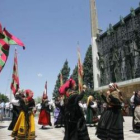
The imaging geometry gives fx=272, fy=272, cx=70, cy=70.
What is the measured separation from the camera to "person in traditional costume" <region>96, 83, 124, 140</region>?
22.0 feet

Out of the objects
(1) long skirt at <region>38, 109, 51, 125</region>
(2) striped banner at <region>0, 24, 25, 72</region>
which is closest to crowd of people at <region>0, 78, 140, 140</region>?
(2) striped banner at <region>0, 24, 25, 72</region>

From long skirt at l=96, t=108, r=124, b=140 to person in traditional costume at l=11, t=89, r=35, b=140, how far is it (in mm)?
2001

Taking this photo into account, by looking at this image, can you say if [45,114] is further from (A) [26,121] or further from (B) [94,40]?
(B) [94,40]

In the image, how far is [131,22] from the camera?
25.9 meters

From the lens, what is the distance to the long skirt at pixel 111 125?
6.69 m

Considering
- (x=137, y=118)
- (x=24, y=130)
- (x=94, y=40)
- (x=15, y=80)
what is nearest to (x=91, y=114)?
(x=137, y=118)

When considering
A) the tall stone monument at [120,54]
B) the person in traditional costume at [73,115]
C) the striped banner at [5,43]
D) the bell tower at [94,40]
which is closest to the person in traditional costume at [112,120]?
the person in traditional costume at [73,115]

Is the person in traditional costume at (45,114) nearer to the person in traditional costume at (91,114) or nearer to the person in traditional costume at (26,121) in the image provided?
Result: the person in traditional costume at (91,114)

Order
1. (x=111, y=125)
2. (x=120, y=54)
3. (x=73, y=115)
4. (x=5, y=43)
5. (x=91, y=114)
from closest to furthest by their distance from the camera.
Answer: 1. (x=73, y=115)
2. (x=111, y=125)
3. (x=5, y=43)
4. (x=91, y=114)
5. (x=120, y=54)

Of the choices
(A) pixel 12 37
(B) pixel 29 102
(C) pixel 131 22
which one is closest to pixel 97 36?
(C) pixel 131 22

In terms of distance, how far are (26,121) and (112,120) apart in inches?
99.3

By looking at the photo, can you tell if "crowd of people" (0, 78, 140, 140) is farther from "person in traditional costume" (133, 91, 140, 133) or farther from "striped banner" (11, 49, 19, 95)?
"striped banner" (11, 49, 19, 95)

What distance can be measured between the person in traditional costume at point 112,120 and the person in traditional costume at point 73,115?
4.57 feet

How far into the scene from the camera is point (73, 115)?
566cm
